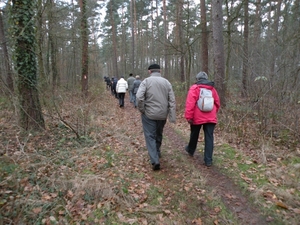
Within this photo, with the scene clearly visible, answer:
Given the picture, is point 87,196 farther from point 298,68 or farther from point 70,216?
point 298,68

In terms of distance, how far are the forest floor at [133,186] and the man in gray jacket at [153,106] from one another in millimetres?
539

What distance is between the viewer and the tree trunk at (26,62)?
16.2 feet

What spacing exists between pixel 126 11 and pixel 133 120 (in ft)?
84.0

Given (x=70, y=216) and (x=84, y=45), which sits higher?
(x=84, y=45)

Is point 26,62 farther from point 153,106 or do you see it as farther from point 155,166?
point 155,166

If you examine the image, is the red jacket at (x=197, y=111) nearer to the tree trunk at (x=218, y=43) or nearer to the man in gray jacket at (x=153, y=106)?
the man in gray jacket at (x=153, y=106)

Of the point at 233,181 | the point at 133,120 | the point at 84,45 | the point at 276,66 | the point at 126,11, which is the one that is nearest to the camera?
the point at 233,181

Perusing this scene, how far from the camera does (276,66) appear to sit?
6.11 meters

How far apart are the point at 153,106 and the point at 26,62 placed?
11.5 ft

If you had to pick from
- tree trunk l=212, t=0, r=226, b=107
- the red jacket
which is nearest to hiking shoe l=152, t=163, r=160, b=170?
the red jacket

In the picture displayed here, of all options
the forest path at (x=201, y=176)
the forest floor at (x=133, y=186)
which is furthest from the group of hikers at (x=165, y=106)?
the forest floor at (x=133, y=186)

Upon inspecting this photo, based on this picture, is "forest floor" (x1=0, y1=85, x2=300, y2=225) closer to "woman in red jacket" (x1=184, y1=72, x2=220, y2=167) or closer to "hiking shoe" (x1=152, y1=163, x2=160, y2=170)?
"hiking shoe" (x1=152, y1=163, x2=160, y2=170)

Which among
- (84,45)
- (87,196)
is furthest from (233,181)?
(84,45)

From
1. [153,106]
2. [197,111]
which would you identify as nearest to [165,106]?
[153,106]
